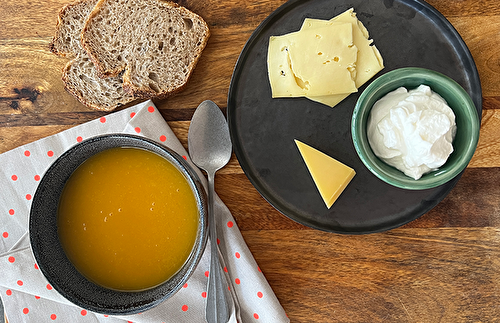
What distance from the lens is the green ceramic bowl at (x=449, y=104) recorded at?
1117mm

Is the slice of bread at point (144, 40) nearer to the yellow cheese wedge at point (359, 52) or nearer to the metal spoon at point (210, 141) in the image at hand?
the metal spoon at point (210, 141)

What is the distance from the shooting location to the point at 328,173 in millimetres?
1354

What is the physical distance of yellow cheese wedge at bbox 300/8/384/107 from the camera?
1358mm

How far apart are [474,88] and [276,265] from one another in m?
0.96

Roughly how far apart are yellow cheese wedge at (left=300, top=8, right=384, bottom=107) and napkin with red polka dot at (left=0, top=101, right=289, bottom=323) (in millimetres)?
564

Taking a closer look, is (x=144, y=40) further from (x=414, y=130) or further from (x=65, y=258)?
(x=414, y=130)

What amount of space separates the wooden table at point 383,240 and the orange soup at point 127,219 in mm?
269

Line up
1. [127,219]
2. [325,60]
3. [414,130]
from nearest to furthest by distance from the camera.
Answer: [414,130] < [127,219] < [325,60]

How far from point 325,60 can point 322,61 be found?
0.01 meters

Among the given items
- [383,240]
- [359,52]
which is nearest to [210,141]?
[359,52]

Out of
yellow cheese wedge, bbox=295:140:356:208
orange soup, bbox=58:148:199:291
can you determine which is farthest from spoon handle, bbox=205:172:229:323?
yellow cheese wedge, bbox=295:140:356:208

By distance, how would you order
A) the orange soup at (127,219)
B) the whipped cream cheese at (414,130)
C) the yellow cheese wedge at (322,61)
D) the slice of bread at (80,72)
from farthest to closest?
the slice of bread at (80,72) < the yellow cheese wedge at (322,61) < the orange soup at (127,219) < the whipped cream cheese at (414,130)

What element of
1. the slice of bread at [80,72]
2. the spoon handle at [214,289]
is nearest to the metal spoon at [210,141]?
the spoon handle at [214,289]

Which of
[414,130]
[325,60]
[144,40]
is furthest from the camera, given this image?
[144,40]
